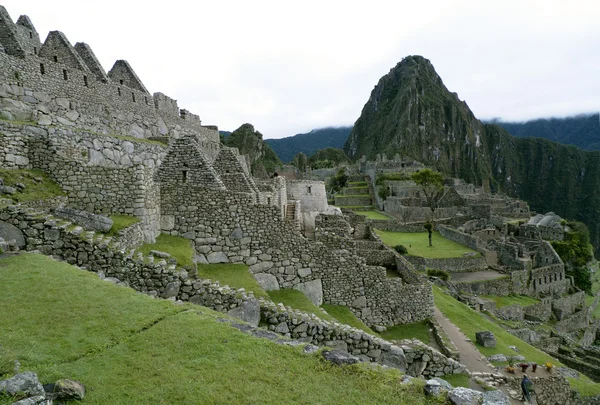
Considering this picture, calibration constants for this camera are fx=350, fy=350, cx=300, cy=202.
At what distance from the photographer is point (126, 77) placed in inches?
958

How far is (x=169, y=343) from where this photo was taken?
556cm

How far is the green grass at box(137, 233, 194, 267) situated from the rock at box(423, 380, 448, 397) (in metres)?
6.64

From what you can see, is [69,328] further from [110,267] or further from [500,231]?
[500,231]

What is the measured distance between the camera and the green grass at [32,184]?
928cm

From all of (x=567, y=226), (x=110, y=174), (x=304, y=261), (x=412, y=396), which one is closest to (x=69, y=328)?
(x=412, y=396)

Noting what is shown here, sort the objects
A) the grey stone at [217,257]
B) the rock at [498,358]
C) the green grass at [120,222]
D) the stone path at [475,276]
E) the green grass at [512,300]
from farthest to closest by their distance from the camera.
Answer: the stone path at [475,276] → the green grass at [512,300] → the rock at [498,358] → the grey stone at [217,257] → the green grass at [120,222]

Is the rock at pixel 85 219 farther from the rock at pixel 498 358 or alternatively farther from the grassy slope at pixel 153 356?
the rock at pixel 498 358

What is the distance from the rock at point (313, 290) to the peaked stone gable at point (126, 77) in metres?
19.0

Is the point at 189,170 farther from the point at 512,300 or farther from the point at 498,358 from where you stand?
the point at 512,300

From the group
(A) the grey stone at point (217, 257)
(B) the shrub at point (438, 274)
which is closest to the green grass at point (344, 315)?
(A) the grey stone at point (217, 257)

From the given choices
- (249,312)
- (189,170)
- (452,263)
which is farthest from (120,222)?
(452,263)

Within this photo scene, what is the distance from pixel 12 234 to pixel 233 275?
18.4ft

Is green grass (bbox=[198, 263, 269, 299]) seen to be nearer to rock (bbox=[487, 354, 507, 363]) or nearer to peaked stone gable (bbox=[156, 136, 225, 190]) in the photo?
peaked stone gable (bbox=[156, 136, 225, 190])

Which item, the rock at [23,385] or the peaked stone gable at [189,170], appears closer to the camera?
the rock at [23,385]
